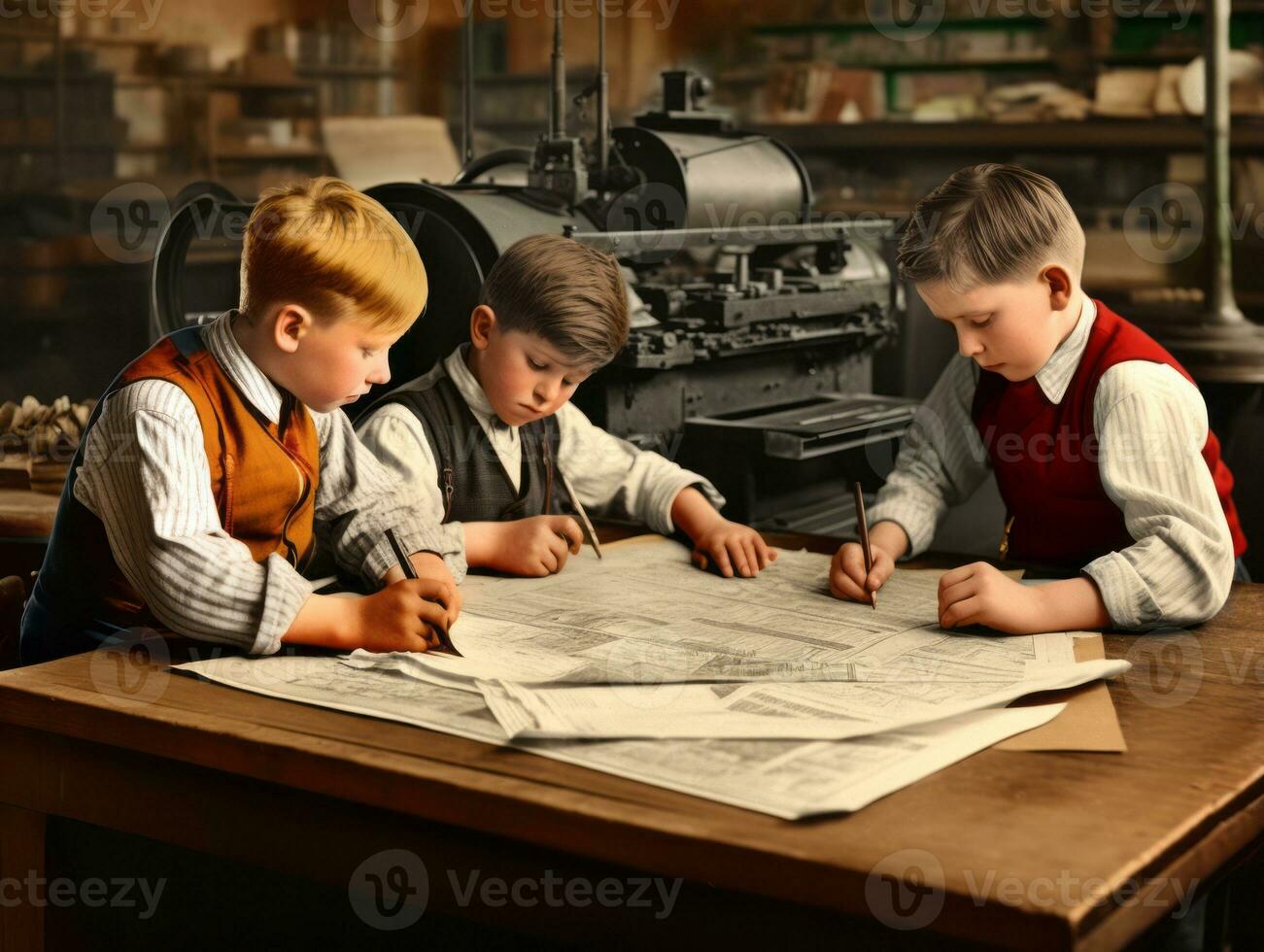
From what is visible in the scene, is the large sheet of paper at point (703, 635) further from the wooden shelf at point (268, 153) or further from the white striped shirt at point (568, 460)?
the wooden shelf at point (268, 153)

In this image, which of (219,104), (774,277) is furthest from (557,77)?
(219,104)

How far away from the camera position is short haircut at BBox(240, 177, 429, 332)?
127 centimetres

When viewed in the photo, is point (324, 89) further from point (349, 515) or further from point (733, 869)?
point (733, 869)

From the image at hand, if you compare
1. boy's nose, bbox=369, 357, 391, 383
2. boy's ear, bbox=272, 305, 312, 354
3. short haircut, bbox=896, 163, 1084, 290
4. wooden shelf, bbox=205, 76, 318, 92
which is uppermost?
wooden shelf, bbox=205, 76, 318, 92

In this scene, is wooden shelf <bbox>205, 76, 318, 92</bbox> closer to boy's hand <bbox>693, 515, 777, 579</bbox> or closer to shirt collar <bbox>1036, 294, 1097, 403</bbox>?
boy's hand <bbox>693, 515, 777, 579</bbox>

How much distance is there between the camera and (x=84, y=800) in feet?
3.51

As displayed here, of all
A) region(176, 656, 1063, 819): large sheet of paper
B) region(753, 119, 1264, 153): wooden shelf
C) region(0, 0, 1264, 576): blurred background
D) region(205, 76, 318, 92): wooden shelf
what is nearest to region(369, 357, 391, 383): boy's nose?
region(176, 656, 1063, 819): large sheet of paper

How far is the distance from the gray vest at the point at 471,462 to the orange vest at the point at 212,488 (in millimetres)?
340

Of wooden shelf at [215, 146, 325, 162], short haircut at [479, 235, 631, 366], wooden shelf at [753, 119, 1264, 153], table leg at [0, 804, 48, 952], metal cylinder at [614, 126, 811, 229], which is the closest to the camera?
table leg at [0, 804, 48, 952]

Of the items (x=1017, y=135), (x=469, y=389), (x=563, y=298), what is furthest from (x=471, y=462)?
(x=1017, y=135)

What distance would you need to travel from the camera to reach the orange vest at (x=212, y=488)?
1269 mm

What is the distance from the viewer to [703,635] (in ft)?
4.11

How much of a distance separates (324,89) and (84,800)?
234 inches

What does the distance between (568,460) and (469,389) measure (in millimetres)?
185
